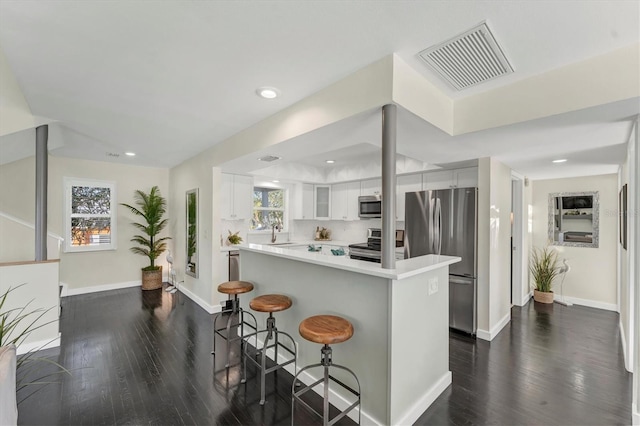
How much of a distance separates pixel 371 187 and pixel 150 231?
4.53 metres

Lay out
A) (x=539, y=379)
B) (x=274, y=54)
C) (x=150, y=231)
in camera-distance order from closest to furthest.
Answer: (x=274, y=54), (x=539, y=379), (x=150, y=231)

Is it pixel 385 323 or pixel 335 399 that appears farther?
pixel 335 399

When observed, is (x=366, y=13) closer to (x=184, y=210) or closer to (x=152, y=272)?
(x=184, y=210)

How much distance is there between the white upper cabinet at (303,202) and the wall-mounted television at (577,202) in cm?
464

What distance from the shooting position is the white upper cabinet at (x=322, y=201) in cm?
626

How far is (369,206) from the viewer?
5301mm

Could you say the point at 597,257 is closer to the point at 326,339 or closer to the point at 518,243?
the point at 518,243

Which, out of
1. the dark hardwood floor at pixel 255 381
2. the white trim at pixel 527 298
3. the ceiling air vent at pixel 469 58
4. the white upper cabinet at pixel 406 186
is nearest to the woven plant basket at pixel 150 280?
the dark hardwood floor at pixel 255 381

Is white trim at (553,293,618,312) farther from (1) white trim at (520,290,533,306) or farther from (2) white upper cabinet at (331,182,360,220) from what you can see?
(2) white upper cabinet at (331,182,360,220)

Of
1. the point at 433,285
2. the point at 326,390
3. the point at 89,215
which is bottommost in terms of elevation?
the point at 326,390

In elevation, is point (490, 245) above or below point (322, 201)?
below

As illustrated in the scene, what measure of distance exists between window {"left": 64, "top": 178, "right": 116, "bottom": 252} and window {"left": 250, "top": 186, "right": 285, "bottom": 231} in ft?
9.11

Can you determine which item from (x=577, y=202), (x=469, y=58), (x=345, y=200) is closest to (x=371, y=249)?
(x=345, y=200)

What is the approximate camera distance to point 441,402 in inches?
87.3
